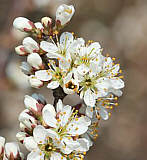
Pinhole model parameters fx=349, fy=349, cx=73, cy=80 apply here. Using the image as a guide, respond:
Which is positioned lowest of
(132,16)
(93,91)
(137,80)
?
(93,91)

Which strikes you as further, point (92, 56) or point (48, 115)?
point (92, 56)

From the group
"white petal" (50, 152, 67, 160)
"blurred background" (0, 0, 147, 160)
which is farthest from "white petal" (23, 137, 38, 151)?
"blurred background" (0, 0, 147, 160)

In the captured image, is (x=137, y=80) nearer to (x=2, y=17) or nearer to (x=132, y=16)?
(x=132, y=16)

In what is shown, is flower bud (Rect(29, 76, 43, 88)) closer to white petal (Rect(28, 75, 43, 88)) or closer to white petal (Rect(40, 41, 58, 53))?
white petal (Rect(28, 75, 43, 88))

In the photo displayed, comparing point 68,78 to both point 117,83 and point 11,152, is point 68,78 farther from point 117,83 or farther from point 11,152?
point 11,152

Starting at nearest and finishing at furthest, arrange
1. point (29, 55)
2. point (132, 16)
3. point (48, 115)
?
point (48, 115) < point (29, 55) < point (132, 16)

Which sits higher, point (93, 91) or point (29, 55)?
point (29, 55)

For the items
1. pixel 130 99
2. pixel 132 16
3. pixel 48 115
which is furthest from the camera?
pixel 132 16

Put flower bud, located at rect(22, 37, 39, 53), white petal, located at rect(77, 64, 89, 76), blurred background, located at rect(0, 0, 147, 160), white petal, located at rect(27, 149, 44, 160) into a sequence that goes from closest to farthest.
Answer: white petal, located at rect(27, 149, 44, 160), white petal, located at rect(77, 64, 89, 76), flower bud, located at rect(22, 37, 39, 53), blurred background, located at rect(0, 0, 147, 160)

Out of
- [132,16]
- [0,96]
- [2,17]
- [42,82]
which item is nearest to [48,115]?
[42,82]
